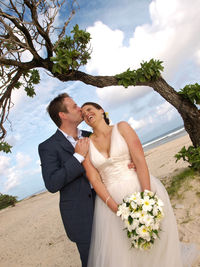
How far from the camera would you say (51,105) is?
3.45 m

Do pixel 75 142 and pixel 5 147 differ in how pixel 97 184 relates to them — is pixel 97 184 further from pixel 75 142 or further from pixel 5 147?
pixel 5 147

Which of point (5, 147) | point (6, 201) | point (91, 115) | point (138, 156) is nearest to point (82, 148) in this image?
point (91, 115)

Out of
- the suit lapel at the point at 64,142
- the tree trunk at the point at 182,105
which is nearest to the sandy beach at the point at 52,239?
the tree trunk at the point at 182,105

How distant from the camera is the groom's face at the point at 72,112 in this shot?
3.32m

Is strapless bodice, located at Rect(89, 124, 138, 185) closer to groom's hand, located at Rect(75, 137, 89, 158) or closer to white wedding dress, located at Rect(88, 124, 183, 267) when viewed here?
white wedding dress, located at Rect(88, 124, 183, 267)

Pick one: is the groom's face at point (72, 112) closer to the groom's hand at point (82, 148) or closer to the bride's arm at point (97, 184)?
the groom's hand at point (82, 148)

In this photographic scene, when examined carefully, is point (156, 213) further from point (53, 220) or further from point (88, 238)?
point (53, 220)

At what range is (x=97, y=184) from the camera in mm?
2871

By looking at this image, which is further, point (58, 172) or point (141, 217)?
point (58, 172)

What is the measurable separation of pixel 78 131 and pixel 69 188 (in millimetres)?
1039

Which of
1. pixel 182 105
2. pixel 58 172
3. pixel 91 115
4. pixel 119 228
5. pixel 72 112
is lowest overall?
pixel 119 228

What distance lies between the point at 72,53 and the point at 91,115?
2000mm

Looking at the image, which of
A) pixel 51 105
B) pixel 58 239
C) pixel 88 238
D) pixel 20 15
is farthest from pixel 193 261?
pixel 20 15

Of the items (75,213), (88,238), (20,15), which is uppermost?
(20,15)
